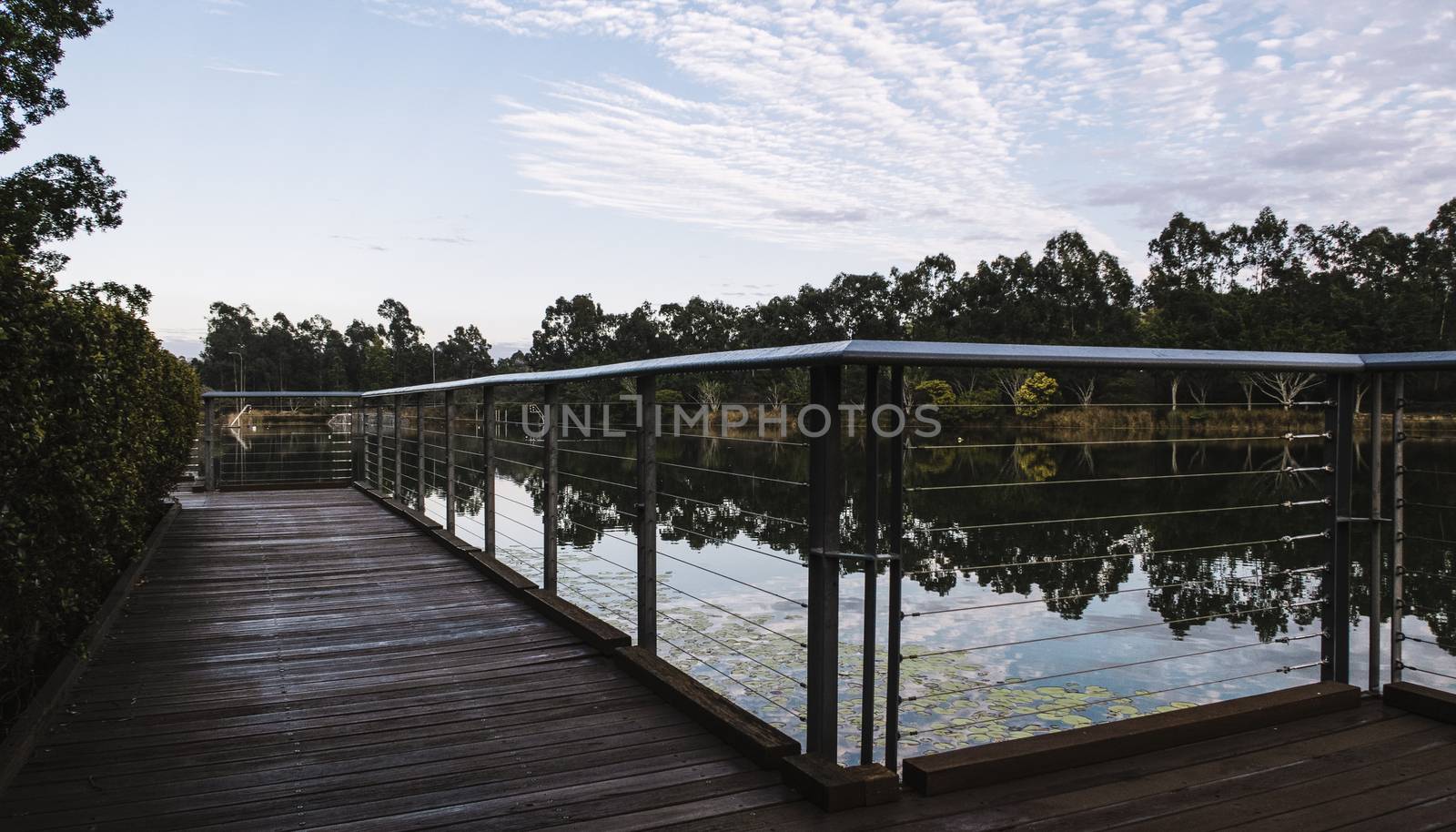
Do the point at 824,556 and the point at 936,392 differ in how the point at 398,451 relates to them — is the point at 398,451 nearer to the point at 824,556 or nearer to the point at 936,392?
the point at 824,556

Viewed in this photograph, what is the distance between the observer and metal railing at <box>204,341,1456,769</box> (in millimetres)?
1929

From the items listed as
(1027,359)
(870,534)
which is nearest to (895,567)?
(870,534)

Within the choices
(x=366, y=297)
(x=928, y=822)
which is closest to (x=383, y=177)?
(x=928, y=822)

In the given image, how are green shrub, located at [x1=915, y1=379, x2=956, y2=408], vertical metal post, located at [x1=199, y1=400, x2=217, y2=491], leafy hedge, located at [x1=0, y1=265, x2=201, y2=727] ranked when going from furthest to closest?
green shrub, located at [x1=915, y1=379, x2=956, y2=408], vertical metal post, located at [x1=199, y1=400, x2=217, y2=491], leafy hedge, located at [x1=0, y1=265, x2=201, y2=727]

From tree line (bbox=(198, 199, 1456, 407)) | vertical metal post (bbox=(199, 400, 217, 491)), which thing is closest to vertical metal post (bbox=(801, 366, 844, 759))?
vertical metal post (bbox=(199, 400, 217, 491))

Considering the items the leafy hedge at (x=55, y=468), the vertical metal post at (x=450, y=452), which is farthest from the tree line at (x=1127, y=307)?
the leafy hedge at (x=55, y=468)

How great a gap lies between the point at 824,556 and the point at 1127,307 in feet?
159

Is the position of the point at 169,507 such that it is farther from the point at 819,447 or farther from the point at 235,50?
→ the point at 235,50

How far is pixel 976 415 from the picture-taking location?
112 feet

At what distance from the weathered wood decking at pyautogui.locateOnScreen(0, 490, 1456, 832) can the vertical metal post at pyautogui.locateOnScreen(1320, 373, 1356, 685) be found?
16cm

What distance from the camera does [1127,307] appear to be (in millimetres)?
45406

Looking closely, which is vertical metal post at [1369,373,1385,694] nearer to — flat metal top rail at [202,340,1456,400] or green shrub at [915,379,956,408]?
flat metal top rail at [202,340,1456,400]

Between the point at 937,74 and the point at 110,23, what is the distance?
15464 mm

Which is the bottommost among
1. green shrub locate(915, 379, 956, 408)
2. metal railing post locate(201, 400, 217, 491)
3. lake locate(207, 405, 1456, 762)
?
lake locate(207, 405, 1456, 762)
